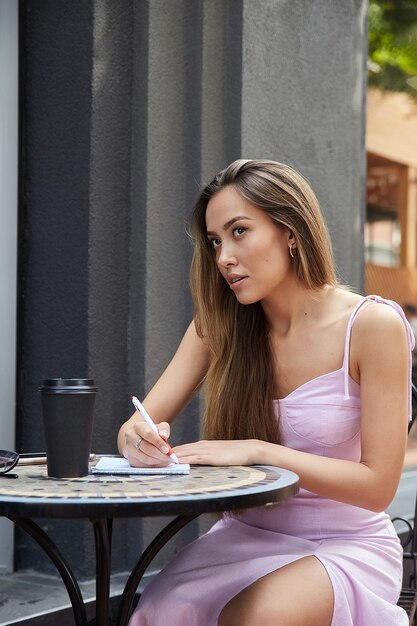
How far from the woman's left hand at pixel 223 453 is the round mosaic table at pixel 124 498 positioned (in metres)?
0.02

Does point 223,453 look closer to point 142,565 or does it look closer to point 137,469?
point 137,469

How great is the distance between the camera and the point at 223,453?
204cm

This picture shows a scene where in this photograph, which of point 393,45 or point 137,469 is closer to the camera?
point 137,469

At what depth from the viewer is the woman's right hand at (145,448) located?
201 centimetres

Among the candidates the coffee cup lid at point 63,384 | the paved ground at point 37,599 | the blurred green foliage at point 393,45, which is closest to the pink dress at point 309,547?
the coffee cup lid at point 63,384

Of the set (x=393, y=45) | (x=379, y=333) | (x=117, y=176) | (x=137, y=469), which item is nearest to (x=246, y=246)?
(x=379, y=333)

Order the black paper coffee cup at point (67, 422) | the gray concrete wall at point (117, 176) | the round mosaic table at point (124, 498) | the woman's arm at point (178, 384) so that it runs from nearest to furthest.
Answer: the round mosaic table at point (124, 498)
the black paper coffee cup at point (67, 422)
the woman's arm at point (178, 384)
the gray concrete wall at point (117, 176)

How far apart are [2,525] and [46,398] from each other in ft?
6.00

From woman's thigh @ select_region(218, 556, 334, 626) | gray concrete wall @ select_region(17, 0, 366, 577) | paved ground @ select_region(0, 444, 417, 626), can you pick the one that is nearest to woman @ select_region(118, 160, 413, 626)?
woman's thigh @ select_region(218, 556, 334, 626)

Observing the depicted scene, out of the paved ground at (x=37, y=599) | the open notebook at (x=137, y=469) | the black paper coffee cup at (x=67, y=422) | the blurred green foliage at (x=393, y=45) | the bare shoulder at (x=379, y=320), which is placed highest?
the blurred green foliage at (x=393, y=45)

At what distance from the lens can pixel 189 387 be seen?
2.61m

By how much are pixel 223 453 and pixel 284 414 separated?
1.10 ft

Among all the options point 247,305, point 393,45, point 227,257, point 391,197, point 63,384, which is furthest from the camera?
point 391,197

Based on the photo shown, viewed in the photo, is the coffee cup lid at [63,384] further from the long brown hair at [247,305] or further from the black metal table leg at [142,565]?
the long brown hair at [247,305]
